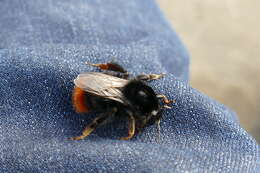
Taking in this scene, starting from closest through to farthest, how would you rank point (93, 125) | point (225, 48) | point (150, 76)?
point (93, 125), point (150, 76), point (225, 48)

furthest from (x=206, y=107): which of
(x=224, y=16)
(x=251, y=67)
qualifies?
(x=224, y=16)

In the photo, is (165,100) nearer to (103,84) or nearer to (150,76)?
(150,76)

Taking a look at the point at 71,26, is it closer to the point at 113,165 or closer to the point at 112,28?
the point at 112,28

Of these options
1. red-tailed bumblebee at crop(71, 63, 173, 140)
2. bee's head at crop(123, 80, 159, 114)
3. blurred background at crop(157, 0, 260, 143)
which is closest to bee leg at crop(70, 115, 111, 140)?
red-tailed bumblebee at crop(71, 63, 173, 140)

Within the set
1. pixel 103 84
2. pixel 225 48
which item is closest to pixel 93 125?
pixel 103 84

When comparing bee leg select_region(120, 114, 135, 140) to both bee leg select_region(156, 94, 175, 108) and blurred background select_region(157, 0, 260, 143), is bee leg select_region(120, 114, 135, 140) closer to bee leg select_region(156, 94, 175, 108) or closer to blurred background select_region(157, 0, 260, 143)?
bee leg select_region(156, 94, 175, 108)

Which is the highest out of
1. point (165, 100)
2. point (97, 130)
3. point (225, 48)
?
point (225, 48)

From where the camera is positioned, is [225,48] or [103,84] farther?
[225,48]

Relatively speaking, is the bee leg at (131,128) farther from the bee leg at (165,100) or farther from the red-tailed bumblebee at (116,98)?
the bee leg at (165,100)
